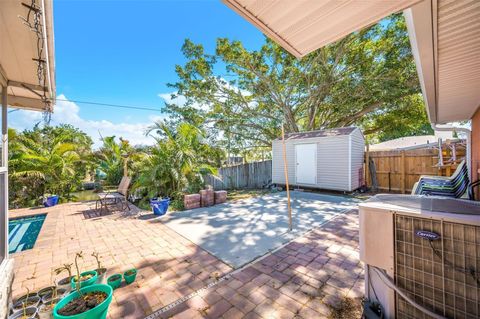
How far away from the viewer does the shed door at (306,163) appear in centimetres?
884

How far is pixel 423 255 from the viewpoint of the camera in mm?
1391

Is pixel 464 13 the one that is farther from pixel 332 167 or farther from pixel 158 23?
pixel 158 23

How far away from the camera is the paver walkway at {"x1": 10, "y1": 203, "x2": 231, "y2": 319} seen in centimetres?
227

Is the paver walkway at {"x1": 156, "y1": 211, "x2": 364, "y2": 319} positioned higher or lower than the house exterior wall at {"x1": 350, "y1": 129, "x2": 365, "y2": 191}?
lower

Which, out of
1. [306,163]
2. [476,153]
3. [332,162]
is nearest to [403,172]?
[332,162]

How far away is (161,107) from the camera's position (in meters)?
12.5

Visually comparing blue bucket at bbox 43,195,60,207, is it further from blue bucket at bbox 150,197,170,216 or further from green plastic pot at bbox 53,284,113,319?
green plastic pot at bbox 53,284,113,319

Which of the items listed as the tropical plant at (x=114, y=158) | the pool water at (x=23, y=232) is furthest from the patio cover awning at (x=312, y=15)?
the tropical plant at (x=114, y=158)

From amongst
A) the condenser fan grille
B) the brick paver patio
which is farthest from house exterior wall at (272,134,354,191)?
the condenser fan grille

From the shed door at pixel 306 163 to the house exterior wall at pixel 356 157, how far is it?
1419 millimetres

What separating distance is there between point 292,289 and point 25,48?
12.0 feet

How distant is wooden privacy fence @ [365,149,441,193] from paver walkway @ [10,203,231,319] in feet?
29.5

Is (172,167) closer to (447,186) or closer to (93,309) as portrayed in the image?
(93,309)

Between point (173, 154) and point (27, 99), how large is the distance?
368 cm
